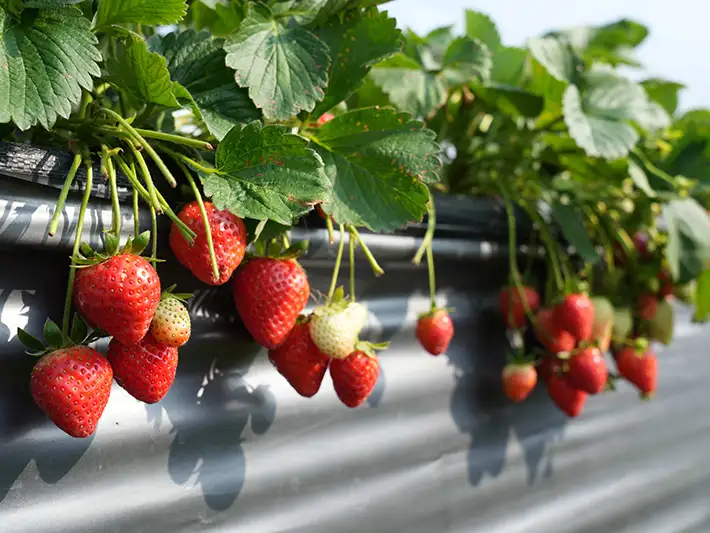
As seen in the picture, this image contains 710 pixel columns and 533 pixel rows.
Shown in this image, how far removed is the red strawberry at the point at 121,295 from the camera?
491 millimetres

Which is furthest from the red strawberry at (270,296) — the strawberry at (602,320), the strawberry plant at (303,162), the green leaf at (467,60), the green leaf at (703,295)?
the green leaf at (703,295)

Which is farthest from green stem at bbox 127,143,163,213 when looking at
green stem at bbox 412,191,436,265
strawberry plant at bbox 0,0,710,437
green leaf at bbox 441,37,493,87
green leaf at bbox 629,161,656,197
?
green leaf at bbox 629,161,656,197

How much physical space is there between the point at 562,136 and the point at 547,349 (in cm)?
33

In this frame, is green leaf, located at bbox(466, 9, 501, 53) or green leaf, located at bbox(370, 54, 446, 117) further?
green leaf, located at bbox(466, 9, 501, 53)

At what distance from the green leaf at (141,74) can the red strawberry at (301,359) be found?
0.24m

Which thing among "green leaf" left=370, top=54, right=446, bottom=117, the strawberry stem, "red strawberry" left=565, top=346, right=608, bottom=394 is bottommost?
"red strawberry" left=565, top=346, right=608, bottom=394

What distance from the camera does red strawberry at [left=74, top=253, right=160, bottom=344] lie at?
491 mm

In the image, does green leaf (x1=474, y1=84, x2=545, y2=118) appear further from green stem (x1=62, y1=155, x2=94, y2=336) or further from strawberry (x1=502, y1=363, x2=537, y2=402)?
green stem (x1=62, y1=155, x2=94, y2=336)

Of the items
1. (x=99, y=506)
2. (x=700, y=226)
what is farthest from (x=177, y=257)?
(x=700, y=226)

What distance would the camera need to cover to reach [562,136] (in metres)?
1.09

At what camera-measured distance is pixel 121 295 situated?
1.61 ft

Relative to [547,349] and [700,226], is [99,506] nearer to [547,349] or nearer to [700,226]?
[547,349]

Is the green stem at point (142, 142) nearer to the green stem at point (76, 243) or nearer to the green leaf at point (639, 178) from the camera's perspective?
the green stem at point (76, 243)

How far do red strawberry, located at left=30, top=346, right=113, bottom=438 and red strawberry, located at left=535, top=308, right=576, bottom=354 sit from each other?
2.10ft
